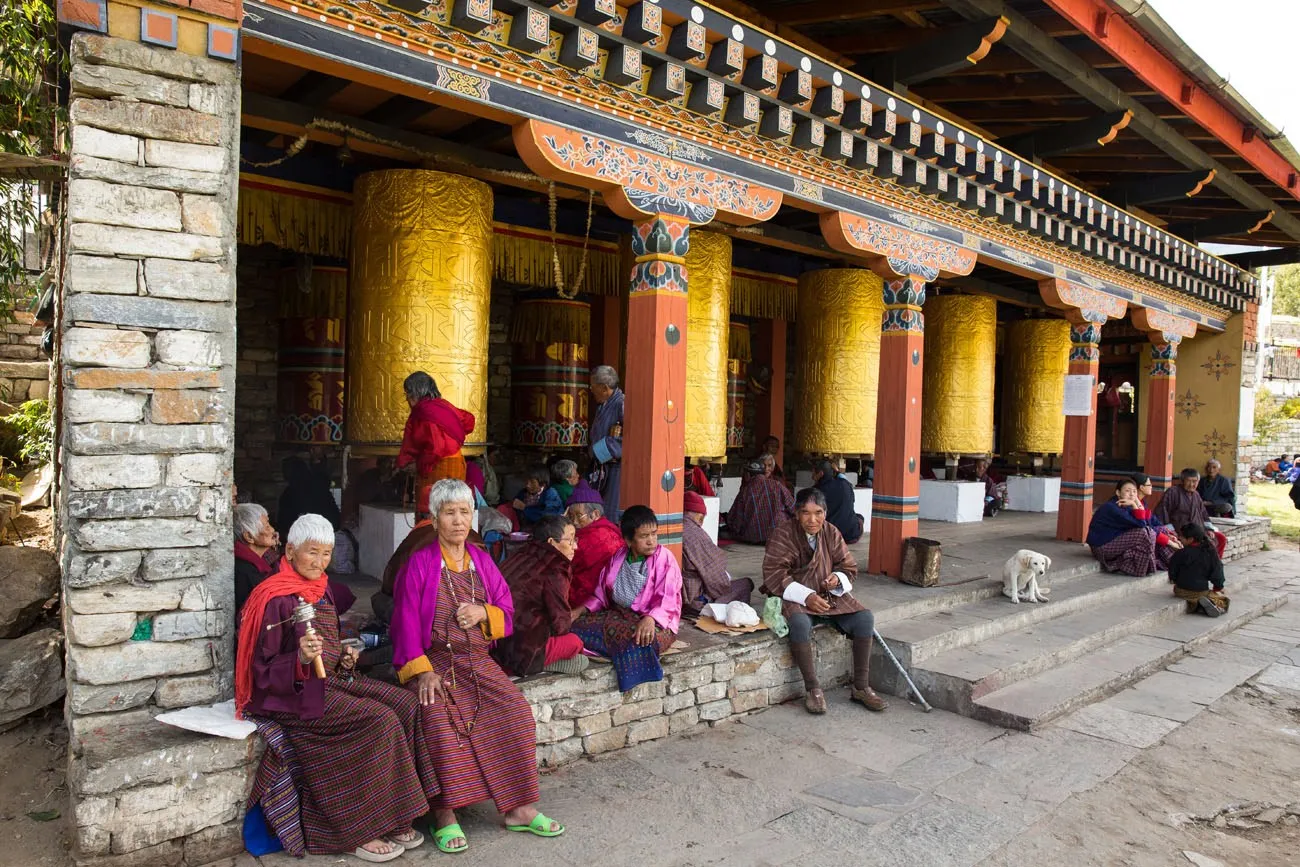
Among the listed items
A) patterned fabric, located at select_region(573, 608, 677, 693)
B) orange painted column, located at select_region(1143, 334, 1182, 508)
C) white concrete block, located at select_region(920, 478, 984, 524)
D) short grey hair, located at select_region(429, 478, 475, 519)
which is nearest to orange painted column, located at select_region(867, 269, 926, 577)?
patterned fabric, located at select_region(573, 608, 677, 693)

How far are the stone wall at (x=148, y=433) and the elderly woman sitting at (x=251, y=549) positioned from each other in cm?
32

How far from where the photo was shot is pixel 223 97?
10.4 feet

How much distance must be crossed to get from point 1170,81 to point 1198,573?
4015 millimetres

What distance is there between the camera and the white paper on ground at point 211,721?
9.61 feet

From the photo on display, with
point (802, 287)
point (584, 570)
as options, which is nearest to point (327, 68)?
point (584, 570)

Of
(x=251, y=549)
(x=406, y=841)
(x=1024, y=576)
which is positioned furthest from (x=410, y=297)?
(x=1024, y=576)

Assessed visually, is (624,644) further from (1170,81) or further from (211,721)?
(1170,81)

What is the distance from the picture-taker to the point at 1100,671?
222 inches

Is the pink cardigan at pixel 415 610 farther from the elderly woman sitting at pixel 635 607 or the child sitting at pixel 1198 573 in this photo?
the child sitting at pixel 1198 573

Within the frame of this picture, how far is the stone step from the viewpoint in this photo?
4.82m

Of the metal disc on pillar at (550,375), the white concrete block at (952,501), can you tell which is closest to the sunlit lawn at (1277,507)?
the white concrete block at (952,501)

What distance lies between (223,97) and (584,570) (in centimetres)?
A: 268

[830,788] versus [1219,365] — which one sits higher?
[1219,365]

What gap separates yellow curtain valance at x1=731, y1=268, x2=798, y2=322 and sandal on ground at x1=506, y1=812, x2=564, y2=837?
616 centimetres
